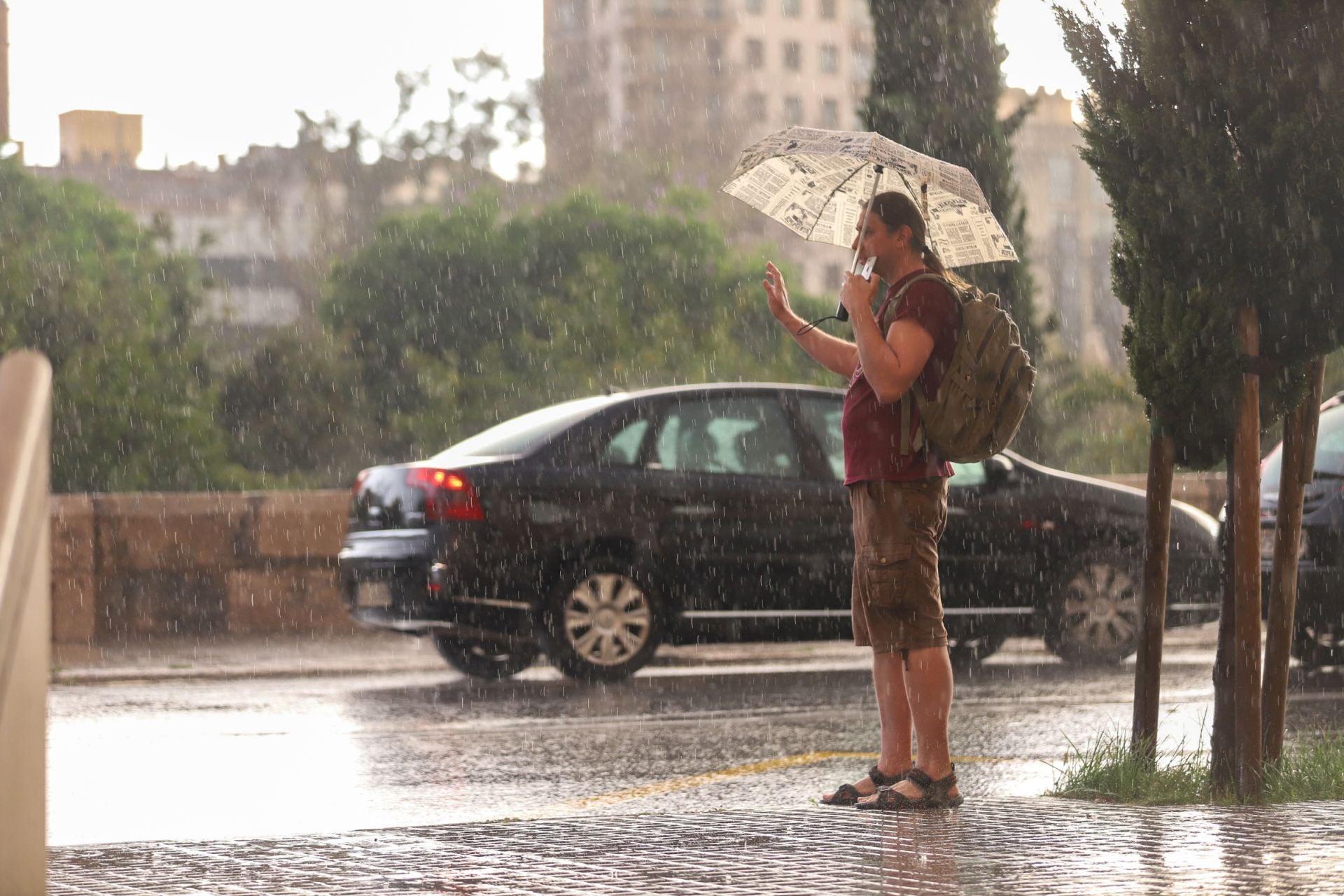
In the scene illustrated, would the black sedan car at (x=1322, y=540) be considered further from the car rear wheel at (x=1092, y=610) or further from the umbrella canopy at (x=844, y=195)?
the umbrella canopy at (x=844, y=195)

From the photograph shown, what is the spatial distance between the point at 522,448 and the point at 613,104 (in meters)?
118

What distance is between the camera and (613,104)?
128250 mm

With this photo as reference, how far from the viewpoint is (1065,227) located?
137875mm

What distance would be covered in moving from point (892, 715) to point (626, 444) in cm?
567

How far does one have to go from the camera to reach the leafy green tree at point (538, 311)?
32.1 meters

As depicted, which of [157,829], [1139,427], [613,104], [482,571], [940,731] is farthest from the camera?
[613,104]

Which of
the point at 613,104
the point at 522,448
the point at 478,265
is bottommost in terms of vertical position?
the point at 522,448

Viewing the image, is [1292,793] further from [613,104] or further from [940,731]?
[613,104]

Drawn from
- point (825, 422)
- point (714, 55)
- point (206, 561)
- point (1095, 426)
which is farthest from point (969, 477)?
point (714, 55)

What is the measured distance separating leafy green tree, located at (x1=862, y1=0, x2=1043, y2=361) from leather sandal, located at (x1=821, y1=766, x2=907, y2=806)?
42.9 ft

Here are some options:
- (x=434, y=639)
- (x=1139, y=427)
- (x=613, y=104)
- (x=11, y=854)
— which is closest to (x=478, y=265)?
(x=1139, y=427)

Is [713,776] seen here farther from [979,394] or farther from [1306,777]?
[979,394]

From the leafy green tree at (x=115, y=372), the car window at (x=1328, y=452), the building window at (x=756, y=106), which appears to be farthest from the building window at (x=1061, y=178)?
the car window at (x=1328, y=452)

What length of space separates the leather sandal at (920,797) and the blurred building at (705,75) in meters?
105
